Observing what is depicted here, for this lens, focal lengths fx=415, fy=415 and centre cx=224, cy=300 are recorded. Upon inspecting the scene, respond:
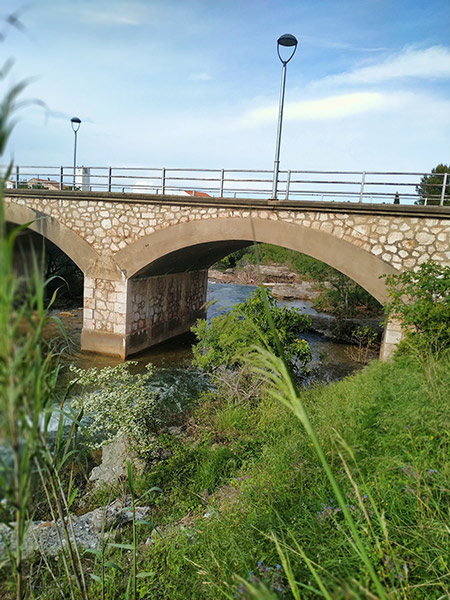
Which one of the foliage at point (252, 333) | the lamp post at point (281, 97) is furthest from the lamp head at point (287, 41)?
the foliage at point (252, 333)

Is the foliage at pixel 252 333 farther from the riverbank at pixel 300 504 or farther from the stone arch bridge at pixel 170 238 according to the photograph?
the riverbank at pixel 300 504

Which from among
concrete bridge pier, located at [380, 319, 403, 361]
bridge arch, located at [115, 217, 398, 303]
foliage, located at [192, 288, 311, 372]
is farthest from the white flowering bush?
concrete bridge pier, located at [380, 319, 403, 361]

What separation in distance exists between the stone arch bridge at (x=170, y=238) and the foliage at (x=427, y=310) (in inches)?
28.4

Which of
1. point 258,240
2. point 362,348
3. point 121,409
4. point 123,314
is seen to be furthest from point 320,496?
point 362,348

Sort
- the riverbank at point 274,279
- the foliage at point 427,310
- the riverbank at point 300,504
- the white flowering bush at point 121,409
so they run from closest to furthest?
the riverbank at point 300,504 → the white flowering bush at point 121,409 → the foliage at point 427,310 → the riverbank at point 274,279

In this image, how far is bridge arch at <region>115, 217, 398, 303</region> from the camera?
747 cm

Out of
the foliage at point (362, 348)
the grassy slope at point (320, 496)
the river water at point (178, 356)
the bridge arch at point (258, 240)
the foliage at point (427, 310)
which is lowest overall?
the river water at point (178, 356)

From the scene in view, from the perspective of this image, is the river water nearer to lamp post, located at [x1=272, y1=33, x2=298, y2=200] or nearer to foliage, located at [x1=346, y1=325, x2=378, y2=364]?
foliage, located at [x1=346, y1=325, x2=378, y2=364]

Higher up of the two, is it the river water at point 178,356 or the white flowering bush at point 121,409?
the white flowering bush at point 121,409

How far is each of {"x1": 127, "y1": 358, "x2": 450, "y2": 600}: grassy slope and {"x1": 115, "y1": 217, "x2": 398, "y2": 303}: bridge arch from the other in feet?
8.74

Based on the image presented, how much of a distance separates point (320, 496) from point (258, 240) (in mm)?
6658

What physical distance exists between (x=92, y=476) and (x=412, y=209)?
6.33 meters

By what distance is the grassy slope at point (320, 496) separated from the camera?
1.89 meters

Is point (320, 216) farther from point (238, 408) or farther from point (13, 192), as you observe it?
point (13, 192)
